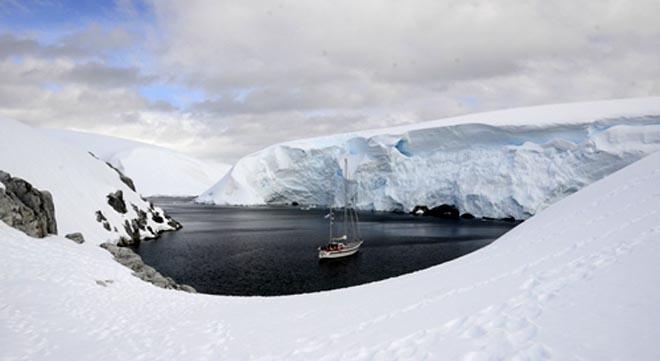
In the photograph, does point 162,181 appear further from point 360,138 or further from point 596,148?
point 596,148

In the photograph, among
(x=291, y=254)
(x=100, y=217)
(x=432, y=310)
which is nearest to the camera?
(x=432, y=310)

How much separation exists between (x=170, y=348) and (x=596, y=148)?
60241 millimetres

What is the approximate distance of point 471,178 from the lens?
217ft

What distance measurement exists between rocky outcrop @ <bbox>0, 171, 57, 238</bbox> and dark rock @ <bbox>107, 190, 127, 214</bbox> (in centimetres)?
2108

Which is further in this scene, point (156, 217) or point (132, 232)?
point (156, 217)

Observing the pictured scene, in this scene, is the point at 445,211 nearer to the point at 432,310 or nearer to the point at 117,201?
the point at 117,201

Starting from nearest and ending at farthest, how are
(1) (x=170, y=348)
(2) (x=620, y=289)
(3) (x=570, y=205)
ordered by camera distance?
(2) (x=620, y=289) < (1) (x=170, y=348) < (3) (x=570, y=205)

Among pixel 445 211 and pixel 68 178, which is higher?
pixel 68 178

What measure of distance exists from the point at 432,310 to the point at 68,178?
41607mm

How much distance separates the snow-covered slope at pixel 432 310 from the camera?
14.8ft

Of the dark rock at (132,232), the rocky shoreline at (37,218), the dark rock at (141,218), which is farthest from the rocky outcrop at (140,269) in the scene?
the dark rock at (141,218)

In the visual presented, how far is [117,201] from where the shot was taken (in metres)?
44.6

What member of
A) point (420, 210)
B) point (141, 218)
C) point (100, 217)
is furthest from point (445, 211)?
point (100, 217)

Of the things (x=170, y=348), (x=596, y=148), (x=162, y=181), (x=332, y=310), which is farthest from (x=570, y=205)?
(x=162, y=181)
